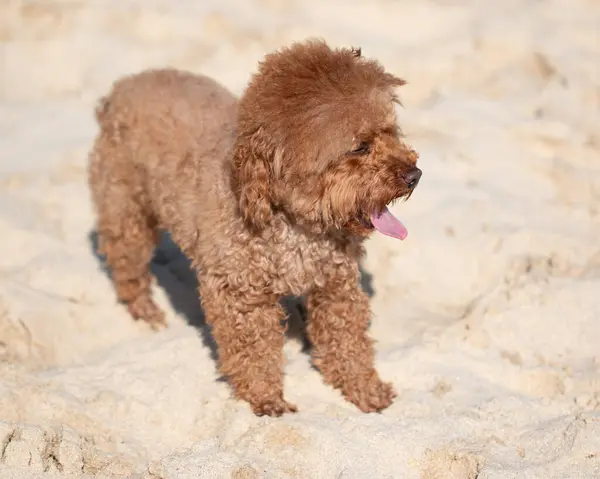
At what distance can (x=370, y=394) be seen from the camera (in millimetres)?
3705

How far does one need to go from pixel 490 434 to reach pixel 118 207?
87.0 inches

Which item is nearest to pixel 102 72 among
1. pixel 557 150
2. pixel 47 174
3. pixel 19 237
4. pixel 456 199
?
pixel 47 174

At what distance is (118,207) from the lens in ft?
14.0

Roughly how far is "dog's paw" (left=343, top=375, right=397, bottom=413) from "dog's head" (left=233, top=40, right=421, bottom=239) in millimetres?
858

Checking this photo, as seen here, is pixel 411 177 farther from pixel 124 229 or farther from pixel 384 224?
pixel 124 229

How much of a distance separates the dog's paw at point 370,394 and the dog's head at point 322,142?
33.8 inches

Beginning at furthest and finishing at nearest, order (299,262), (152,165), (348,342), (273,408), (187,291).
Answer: (187,291) < (152,165) < (348,342) < (273,408) < (299,262)

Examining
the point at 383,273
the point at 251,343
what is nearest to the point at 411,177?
the point at 251,343

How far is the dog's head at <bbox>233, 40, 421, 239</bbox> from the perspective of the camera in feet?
10.00

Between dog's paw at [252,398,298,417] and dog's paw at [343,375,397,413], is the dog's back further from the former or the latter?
dog's paw at [343,375,397,413]

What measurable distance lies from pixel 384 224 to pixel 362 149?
0.34 meters

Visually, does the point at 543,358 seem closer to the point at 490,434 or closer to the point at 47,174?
the point at 490,434

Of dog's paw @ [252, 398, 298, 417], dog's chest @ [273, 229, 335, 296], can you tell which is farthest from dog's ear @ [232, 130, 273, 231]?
dog's paw @ [252, 398, 298, 417]

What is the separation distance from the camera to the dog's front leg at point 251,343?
3539 millimetres
